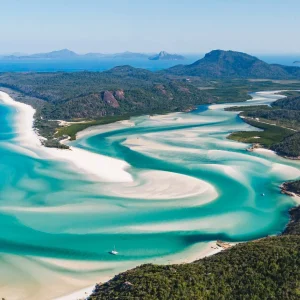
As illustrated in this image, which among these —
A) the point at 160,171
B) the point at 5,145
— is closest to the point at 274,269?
the point at 160,171

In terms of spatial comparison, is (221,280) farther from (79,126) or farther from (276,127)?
(79,126)

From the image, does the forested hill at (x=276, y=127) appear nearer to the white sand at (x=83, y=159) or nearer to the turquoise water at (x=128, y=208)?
the turquoise water at (x=128, y=208)

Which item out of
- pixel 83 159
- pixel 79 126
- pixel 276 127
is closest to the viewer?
pixel 83 159

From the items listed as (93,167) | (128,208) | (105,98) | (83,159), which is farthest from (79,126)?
(128,208)

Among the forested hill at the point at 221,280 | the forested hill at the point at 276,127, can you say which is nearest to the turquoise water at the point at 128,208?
the forested hill at the point at 276,127

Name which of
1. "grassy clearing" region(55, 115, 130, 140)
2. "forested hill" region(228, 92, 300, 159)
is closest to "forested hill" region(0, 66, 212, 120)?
"grassy clearing" region(55, 115, 130, 140)

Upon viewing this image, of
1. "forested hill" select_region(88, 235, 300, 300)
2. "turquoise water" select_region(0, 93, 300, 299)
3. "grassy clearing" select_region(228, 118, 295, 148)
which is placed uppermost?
"grassy clearing" select_region(228, 118, 295, 148)

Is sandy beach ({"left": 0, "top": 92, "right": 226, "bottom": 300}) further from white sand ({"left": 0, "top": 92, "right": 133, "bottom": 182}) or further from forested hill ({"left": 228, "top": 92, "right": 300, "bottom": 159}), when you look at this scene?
forested hill ({"left": 228, "top": 92, "right": 300, "bottom": 159})

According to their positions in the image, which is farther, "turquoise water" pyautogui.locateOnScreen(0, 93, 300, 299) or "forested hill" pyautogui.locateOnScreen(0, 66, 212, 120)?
"forested hill" pyautogui.locateOnScreen(0, 66, 212, 120)
